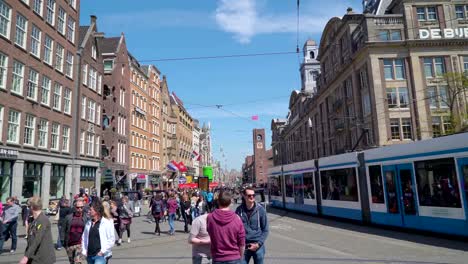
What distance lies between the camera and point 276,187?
1185 inches

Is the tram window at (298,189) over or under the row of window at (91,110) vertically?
under

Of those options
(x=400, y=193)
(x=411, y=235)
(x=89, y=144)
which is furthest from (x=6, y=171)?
(x=411, y=235)

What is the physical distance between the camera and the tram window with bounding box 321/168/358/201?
56.9 ft

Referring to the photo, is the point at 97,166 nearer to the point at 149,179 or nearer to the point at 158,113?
the point at 149,179

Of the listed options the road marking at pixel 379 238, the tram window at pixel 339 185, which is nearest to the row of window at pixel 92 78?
the tram window at pixel 339 185

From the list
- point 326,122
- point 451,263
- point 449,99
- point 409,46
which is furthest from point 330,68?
point 451,263

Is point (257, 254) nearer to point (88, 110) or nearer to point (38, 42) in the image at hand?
point (38, 42)

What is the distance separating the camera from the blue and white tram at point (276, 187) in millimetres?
28656

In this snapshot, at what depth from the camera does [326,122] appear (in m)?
53.2

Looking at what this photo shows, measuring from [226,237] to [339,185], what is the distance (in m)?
15.0

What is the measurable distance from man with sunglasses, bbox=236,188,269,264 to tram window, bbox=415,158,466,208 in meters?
8.56

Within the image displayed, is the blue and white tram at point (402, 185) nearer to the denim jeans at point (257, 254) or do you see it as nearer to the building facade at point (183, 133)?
the denim jeans at point (257, 254)

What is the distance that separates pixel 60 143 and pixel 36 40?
790cm

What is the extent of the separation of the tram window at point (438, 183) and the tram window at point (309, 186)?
8758 mm
